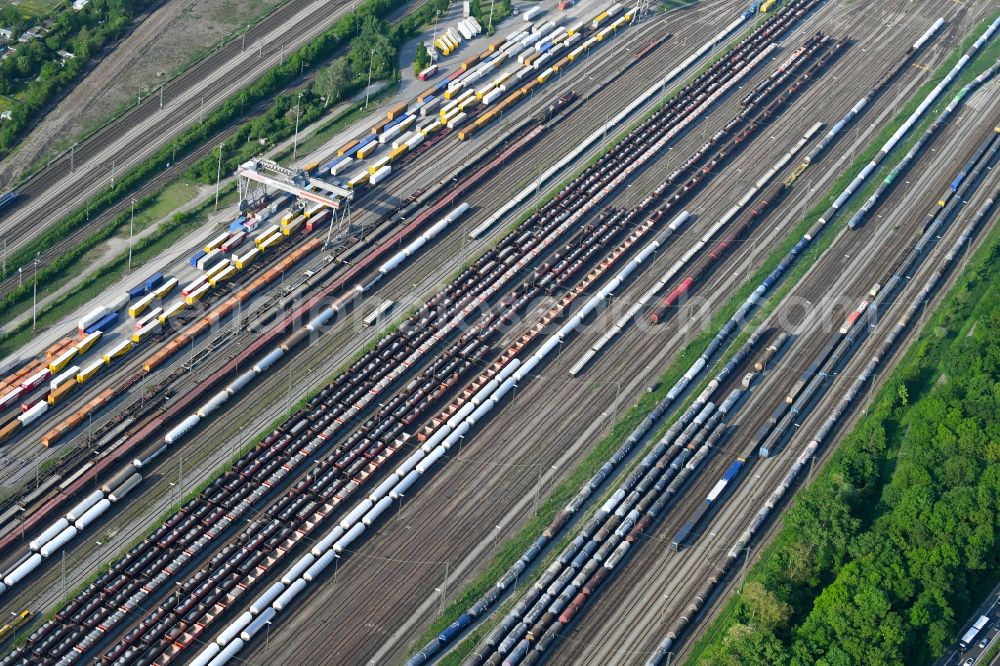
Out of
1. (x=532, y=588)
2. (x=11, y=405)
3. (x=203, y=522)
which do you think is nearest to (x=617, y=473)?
(x=532, y=588)

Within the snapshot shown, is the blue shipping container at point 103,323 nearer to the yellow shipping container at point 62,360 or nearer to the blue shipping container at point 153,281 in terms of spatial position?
the yellow shipping container at point 62,360

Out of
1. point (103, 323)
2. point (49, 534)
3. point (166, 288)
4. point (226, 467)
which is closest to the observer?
point (49, 534)

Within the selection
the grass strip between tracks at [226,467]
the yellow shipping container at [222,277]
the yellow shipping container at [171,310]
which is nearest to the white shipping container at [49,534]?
the grass strip between tracks at [226,467]

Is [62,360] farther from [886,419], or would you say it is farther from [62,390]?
[886,419]

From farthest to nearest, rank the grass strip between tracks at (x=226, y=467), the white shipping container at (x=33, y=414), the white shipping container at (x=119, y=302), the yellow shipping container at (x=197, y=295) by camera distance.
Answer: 1. the yellow shipping container at (x=197, y=295)
2. the white shipping container at (x=119, y=302)
3. the white shipping container at (x=33, y=414)
4. the grass strip between tracks at (x=226, y=467)

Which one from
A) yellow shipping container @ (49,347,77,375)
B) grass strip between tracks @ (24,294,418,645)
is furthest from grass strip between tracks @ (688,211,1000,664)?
yellow shipping container @ (49,347,77,375)

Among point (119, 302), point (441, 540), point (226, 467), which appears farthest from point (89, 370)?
point (441, 540)

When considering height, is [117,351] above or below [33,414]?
above

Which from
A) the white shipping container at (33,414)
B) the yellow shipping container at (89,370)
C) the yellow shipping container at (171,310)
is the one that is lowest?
the white shipping container at (33,414)

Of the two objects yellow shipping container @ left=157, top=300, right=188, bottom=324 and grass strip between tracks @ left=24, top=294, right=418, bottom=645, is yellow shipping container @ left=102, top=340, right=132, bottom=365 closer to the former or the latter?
yellow shipping container @ left=157, top=300, right=188, bottom=324
